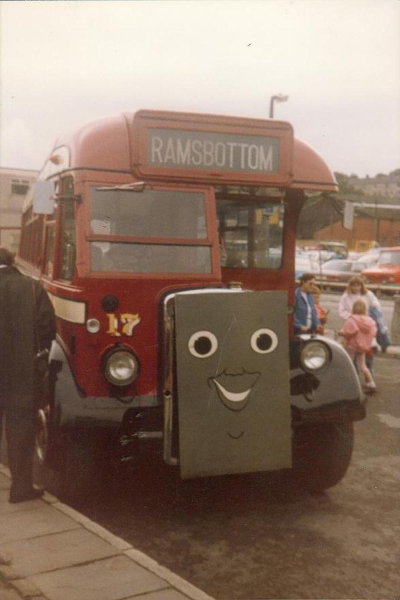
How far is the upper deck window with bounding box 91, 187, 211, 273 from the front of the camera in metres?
6.02

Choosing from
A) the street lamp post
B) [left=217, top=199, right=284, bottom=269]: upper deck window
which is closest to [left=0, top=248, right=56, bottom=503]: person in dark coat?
[left=217, top=199, right=284, bottom=269]: upper deck window

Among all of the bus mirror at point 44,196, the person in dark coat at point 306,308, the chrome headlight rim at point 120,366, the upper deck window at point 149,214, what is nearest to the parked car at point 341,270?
the person in dark coat at point 306,308

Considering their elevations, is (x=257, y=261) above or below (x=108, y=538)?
above

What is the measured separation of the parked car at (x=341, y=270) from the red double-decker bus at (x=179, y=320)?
33545 millimetres

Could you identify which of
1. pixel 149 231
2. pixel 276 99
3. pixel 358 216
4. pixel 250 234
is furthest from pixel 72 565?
pixel 276 99

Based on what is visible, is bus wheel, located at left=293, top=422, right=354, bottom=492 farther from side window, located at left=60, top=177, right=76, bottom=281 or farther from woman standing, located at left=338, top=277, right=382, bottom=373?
woman standing, located at left=338, top=277, right=382, bottom=373

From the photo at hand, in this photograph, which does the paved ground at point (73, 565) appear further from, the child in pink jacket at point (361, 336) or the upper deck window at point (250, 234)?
the child in pink jacket at point (361, 336)

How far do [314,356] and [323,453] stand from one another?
73 centimetres

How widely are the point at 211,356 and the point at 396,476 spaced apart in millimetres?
2540

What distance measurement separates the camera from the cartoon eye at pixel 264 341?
5414 mm

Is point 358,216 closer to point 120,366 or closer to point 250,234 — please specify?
point 250,234

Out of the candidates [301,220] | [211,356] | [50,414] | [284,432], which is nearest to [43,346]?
[50,414]

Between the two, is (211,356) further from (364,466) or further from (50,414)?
(364,466)

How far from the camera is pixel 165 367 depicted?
560 cm
